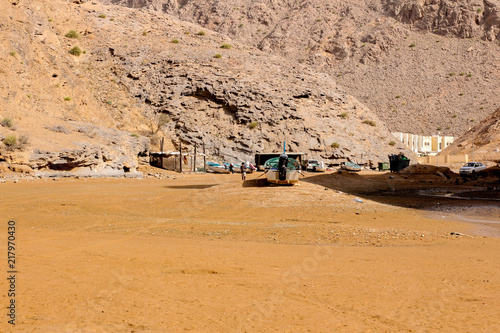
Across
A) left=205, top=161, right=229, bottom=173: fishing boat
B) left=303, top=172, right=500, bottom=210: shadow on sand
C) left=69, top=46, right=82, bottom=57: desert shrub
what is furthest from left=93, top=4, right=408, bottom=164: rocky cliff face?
left=303, top=172, right=500, bottom=210: shadow on sand

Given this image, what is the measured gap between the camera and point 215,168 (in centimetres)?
4991

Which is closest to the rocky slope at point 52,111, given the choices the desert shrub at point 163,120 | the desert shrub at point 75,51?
the desert shrub at point 75,51

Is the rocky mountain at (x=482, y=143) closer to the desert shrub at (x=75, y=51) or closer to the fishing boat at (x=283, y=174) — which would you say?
the fishing boat at (x=283, y=174)

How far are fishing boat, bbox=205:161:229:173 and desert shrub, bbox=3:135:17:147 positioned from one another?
74.7 feet

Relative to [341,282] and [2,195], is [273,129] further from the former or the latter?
[341,282]

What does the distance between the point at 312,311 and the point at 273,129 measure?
54.0 metres

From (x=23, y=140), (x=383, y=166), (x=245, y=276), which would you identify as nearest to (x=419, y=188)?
(x=383, y=166)

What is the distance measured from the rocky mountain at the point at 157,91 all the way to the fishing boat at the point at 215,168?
14.4 feet

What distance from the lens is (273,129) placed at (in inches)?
2324

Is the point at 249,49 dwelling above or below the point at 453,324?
above

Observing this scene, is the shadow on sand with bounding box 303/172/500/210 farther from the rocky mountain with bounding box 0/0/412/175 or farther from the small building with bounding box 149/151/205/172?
the small building with bounding box 149/151/205/172

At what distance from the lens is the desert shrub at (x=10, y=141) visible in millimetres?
30188

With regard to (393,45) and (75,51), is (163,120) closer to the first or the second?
(75,51)

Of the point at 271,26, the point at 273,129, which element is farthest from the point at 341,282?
the point at 271,26
